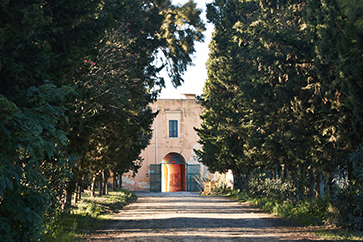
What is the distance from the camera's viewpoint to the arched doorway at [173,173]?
4503 centimetres

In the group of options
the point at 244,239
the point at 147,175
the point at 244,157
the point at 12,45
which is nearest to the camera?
the point at 12,45

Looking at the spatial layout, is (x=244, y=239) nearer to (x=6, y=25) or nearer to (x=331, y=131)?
(x=331, y=131)

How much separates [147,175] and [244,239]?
3611cm

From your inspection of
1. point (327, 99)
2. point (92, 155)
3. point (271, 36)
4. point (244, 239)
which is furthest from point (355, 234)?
point (92, 155)

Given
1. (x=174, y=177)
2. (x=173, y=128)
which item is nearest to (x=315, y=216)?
(x=173, y=128)

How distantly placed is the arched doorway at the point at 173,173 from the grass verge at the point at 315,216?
2893cm

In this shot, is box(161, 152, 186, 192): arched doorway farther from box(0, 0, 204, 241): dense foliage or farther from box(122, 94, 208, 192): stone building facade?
box(0, 0, 204, 241): dense foliage

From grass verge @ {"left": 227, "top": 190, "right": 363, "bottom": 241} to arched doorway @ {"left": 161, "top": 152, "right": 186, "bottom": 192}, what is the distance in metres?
28.9

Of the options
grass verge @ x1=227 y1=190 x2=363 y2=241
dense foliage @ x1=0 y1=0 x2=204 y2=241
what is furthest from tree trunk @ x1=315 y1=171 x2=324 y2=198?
dense foliage @ x1=0 y1=0 x2=204 y2=241

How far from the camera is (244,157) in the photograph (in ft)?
65.1

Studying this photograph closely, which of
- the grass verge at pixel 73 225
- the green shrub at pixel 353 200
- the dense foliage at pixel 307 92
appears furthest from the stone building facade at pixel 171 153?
the green shrub at pixel 353 200

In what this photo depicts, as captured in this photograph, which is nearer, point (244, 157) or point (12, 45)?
point (12, 45)

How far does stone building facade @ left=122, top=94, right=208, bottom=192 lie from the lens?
143 feet

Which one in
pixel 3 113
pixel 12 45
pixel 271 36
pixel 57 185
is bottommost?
pixel 57 185
